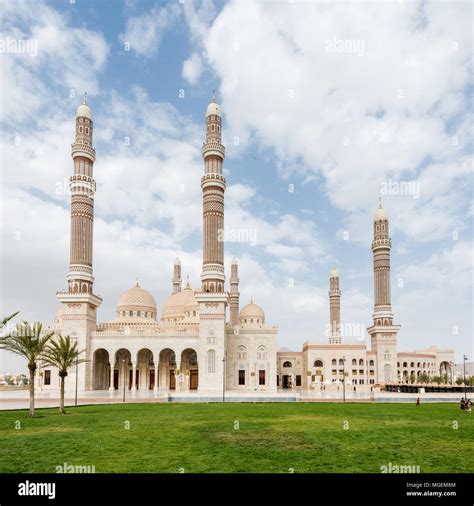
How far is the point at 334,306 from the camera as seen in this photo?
90.1m

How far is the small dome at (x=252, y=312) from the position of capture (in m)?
76.5

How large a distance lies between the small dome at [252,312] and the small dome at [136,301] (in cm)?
1319

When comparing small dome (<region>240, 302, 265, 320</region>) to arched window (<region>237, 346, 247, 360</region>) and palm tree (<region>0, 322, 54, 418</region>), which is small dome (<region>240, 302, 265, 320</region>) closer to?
arched window (<region>237, 346, 247, 360</region>)

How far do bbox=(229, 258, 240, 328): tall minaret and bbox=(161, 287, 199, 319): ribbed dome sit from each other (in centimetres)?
1132

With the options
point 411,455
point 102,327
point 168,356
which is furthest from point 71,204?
point 411,455

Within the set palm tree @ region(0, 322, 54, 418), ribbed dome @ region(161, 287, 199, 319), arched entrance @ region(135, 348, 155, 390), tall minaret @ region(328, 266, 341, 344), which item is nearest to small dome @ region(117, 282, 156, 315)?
ribbed dome @ region(161, 287, 199, 319)

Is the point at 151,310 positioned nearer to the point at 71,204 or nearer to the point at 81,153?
the point at 71,204

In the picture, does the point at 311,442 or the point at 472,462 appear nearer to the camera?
the point at 472,462

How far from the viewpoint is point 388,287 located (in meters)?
72.9

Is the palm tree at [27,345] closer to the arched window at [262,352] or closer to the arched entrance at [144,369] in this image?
the arched entrance at [144,369]

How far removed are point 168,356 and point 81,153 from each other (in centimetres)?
2793

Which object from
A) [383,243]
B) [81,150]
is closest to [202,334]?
[81,150]

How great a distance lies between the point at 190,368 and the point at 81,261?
19.3m

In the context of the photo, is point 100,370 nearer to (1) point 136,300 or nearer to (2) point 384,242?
(1) point 136,300
